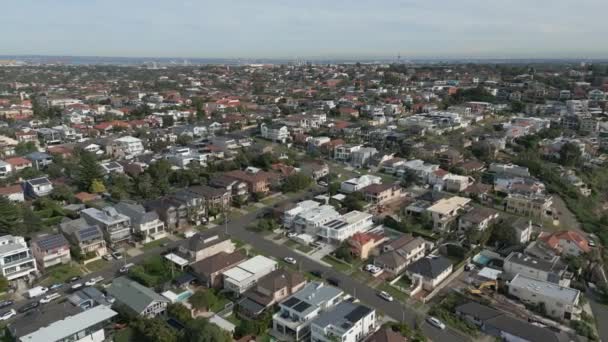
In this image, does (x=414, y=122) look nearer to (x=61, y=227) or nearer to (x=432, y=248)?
(x=432, y=248)

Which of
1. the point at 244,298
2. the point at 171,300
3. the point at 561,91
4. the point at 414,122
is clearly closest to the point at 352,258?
the point at 244,298

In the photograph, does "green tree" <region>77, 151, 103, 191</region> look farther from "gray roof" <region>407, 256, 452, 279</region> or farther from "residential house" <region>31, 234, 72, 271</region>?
"gray roof" <region>407, 256, 452, 279</region>

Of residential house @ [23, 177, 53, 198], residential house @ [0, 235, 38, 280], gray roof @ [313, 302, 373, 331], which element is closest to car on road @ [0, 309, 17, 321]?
residential house @ [0, 235, 38, 280]

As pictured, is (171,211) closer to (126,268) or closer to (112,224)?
(112,224)

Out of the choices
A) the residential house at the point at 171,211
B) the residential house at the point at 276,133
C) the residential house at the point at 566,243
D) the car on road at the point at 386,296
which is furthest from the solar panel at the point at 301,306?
the residential house at the point at 276,133

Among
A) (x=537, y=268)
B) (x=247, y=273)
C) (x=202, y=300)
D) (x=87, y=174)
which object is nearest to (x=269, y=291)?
(x=247, y=273)

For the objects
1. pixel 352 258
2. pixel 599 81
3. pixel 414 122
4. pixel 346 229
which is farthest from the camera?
pixel 599 81
